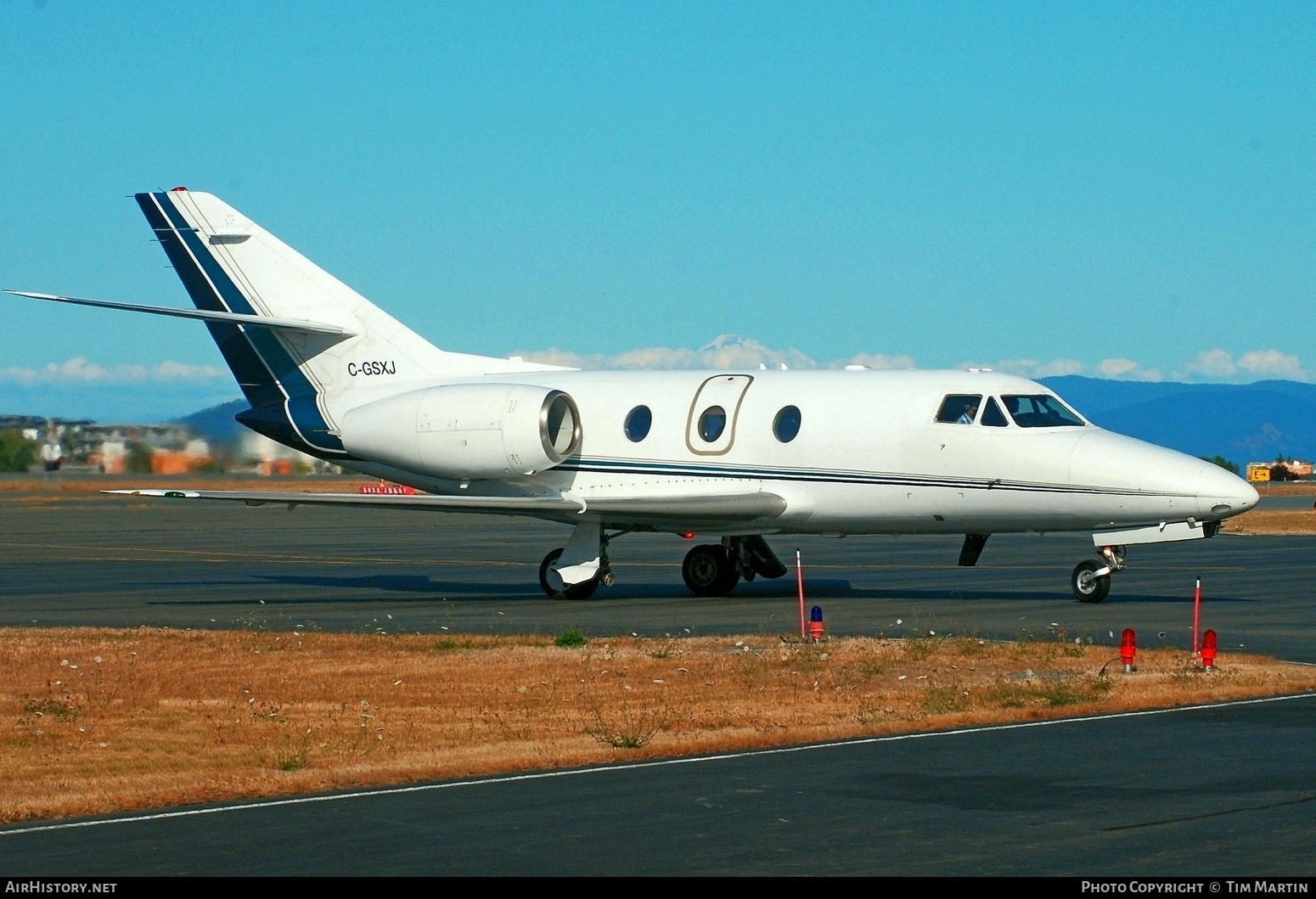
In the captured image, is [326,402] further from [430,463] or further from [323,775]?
[323,775]

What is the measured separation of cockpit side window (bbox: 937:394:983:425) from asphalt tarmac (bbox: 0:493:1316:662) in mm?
2601

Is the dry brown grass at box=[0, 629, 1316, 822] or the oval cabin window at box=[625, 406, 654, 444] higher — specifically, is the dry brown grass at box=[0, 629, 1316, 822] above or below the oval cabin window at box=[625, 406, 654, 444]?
below

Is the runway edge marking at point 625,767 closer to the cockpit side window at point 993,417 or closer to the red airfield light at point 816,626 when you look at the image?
the red airfield light at point 816,626

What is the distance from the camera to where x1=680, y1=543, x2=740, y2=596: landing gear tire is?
2850 centimetres

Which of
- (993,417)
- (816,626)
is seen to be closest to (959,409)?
(993,417)

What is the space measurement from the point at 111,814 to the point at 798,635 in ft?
36.3

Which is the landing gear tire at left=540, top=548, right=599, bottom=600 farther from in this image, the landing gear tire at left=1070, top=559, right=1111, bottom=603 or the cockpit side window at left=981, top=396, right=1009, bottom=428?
the landing gear tire at left=1070, top=559, right=1111, bottom=603

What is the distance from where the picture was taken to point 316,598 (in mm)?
28203

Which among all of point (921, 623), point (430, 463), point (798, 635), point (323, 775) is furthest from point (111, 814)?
point (430, 463)

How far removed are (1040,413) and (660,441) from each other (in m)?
5.79

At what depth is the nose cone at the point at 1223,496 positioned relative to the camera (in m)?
23.2

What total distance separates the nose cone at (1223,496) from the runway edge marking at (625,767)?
322 inches

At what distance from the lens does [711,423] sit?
27.1m

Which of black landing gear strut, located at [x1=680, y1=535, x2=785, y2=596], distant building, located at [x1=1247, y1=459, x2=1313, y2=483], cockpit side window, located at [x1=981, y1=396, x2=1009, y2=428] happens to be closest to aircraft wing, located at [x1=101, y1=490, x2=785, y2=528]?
black landing gear strut, located at [x1=680, y1=535, x2=785, y2=596]
